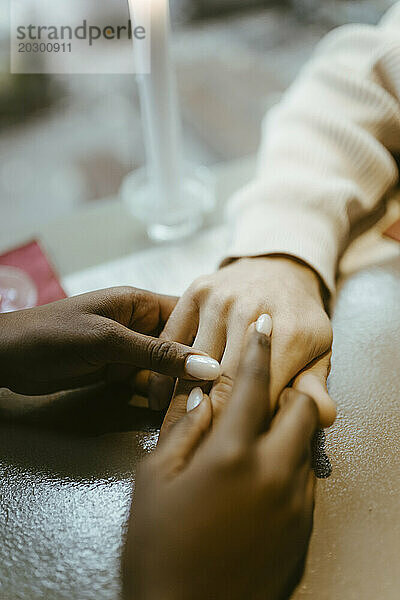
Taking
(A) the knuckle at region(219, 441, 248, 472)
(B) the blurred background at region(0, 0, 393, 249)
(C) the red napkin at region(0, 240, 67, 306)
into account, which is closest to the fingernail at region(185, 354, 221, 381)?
(A) the knuckle at region(219, 441, 248, 472)

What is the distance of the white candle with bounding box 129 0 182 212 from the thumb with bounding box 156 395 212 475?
1.29 ft

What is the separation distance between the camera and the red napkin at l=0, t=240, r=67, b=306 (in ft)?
2.16

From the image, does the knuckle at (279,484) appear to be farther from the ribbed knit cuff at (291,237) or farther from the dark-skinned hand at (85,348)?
the ribbed knit cuff at (291,237)

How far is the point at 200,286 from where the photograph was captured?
1.77 feet

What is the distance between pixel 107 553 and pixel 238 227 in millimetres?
402

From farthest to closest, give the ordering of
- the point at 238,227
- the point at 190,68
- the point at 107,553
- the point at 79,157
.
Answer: the point at 190,68 < the point at 79,157 < the point at 238,227 < the point at 107,553

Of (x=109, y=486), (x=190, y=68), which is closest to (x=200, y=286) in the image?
(x=109, y=486)

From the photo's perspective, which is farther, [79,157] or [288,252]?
[79,157]

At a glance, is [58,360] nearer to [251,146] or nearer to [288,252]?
[288,252]

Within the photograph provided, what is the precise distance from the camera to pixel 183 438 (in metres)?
0.39

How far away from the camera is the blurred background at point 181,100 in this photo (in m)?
1.17

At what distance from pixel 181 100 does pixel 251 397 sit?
114 centimetres

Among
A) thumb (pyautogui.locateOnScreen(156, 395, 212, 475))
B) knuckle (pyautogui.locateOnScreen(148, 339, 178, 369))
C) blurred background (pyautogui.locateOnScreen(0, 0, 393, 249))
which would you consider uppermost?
knuckle (pyautogui.locateOnScreen(148, 339, 178, 369))

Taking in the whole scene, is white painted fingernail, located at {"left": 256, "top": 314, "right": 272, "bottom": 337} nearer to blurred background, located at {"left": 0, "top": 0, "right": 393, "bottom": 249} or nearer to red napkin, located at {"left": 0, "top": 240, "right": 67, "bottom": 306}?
red napkin, located at {"left": 0, "top": 240, "right": 67, "bottom": 306}
